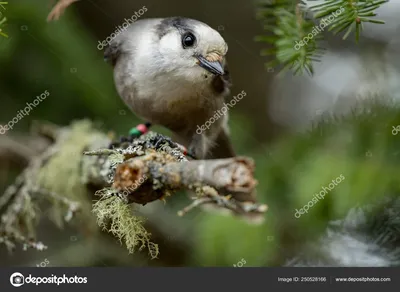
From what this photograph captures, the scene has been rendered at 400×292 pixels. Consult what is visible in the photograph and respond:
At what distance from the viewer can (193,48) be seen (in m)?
1.28

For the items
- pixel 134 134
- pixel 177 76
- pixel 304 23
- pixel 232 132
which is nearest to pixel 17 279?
pixel 134 134

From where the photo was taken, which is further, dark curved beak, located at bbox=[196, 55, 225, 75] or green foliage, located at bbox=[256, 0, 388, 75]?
dark curved beak, located at bbox=[196, 55, 225, 75]

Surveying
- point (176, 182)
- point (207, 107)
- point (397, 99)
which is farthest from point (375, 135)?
point (176, 182)

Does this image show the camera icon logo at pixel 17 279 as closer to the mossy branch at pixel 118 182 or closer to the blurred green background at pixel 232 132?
the mossy branch at pixel 118 182

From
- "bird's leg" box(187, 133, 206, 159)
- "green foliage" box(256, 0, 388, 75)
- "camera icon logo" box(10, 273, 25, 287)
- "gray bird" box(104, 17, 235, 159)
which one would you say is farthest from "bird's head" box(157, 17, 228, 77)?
"camera icon logo" box(10, 273, 25, 287)

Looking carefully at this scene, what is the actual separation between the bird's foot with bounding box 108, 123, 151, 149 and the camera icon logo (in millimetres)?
464

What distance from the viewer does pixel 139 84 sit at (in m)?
1.50

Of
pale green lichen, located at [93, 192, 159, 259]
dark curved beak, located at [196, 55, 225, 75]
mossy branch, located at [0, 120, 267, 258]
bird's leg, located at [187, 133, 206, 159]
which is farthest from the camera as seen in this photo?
bird's leg, located at [187, 133, 206, 159]

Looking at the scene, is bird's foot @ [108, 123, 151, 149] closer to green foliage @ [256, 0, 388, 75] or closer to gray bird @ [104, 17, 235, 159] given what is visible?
gray bird @ [104, 17, 235, 159]

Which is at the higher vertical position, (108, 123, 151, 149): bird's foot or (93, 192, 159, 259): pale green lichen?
(108, 123, 151, 149): bird's foot

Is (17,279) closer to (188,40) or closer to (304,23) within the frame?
(188,40)

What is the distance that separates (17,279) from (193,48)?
834mm

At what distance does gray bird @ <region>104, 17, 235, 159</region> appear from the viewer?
1289mm

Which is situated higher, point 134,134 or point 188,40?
point 134,134
